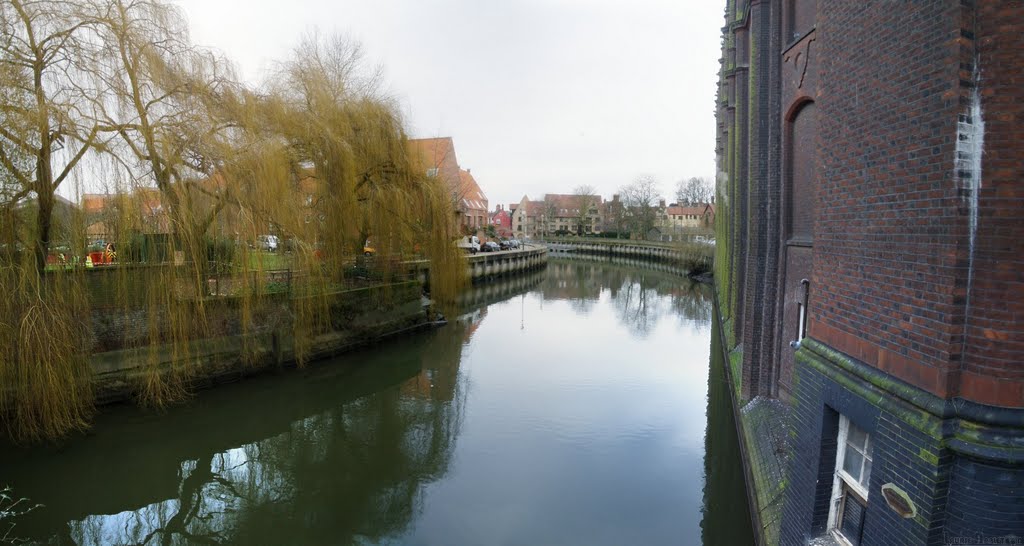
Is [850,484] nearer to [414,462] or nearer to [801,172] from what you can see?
[801,172]

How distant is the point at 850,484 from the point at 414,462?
642 cm

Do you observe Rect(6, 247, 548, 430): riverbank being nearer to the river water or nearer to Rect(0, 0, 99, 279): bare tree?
the river water

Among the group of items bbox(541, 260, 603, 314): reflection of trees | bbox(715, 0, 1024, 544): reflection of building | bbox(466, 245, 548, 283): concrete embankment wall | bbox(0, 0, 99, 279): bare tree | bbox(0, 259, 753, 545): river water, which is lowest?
bbox(541, 260, 603, 314): reflection of trees

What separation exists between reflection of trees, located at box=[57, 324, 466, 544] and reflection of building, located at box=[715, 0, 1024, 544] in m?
5.04

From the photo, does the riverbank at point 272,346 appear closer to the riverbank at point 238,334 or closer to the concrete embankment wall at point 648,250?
the riverbank at point 238,334

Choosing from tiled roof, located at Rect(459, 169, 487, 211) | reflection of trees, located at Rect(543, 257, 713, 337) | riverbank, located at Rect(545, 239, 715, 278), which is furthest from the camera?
tiled roof, located at Rect(459, 169, 487, 211)

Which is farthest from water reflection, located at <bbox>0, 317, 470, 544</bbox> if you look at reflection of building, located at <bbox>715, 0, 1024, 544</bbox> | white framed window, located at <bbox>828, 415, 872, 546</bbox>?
reflection of building, located at <bbox>715, 0, 1024, 544</bbox>

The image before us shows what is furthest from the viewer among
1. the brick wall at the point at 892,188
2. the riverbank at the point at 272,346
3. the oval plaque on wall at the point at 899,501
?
the riverbank at the point at 272,346

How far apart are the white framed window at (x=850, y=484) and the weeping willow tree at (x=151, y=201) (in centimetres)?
903

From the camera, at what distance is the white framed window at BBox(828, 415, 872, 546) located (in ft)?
10.6

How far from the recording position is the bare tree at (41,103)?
718 centimetres

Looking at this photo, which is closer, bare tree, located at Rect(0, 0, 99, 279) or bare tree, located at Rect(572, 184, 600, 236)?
bare tree, located at Rect(0, 0, 99, 279)

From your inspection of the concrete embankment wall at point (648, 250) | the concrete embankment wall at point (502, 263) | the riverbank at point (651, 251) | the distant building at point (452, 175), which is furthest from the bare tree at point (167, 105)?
the concrete embankment wall at point (648, 250)

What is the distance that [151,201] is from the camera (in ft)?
27.9
